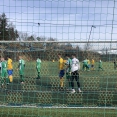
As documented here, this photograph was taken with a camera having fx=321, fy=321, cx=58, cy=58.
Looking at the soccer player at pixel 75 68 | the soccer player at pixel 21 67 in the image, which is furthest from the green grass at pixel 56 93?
the soccer player at pixel 75 68

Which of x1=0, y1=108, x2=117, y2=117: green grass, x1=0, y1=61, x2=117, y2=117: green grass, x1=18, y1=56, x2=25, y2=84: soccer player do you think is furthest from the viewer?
x1=0, y1=108, x2=117, y2=117: green grass

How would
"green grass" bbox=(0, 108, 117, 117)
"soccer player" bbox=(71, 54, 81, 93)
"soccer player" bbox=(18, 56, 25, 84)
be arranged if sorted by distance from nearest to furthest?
"soccer player" bbox=(71, 54, 81, 93)
"soccer player" bbox=(18, 56, 25, 84)
"green grass" bbox=(0, 108, 117, 117)

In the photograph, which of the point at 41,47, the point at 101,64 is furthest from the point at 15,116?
the point at 101,64

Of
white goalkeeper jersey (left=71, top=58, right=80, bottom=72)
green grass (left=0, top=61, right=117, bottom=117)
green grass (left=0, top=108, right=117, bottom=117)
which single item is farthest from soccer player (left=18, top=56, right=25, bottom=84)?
white goalkeeper jersey (left=71, top=58, right=80, bottom=72)

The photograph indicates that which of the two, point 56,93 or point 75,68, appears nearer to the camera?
point 75,68

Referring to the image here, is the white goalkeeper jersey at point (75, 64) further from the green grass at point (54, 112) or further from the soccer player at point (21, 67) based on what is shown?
the green grass at point (54, 112)

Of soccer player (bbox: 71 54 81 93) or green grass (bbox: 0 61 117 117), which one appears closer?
soccer player (bbox: 71 54 81 93)

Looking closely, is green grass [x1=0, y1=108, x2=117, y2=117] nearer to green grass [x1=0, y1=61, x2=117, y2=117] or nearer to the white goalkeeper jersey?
green grass [x1=0, y1=61, x2=117, y2=117]

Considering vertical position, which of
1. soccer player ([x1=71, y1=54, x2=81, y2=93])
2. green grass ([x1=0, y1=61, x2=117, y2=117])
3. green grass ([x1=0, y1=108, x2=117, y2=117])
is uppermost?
soccer player ([x1=71, y1=54, x2=81, y2=93])

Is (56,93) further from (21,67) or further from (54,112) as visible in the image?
(21,67)

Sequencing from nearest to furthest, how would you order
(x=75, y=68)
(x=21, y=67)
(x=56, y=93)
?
(x=75, y=68) < (x=21, y=67) < (x=56, y=93)

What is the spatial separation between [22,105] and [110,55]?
2.99m

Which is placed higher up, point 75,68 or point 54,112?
point 75,68

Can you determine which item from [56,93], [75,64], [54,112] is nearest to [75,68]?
[75,64]
